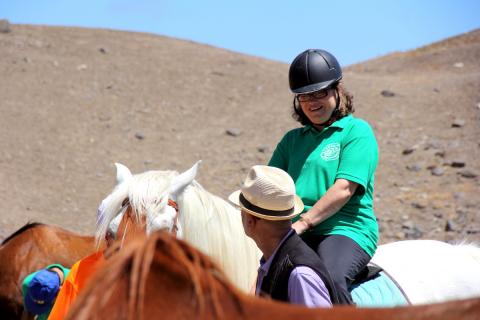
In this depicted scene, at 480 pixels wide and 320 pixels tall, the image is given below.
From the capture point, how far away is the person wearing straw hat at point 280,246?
8.93 ft

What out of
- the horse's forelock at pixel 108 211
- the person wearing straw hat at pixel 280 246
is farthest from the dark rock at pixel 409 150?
the horse's forelock at pixel 108 211

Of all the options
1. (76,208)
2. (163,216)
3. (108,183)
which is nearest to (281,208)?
(163,216)

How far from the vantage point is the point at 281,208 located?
2998 mm

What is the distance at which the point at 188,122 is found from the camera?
64.3 ft

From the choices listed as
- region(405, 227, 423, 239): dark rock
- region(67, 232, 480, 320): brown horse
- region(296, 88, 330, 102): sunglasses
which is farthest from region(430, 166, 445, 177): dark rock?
region(67, 232, 480, 320): brown horse

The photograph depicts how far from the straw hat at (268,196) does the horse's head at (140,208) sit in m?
0.49

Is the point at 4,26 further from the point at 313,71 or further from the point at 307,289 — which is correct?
the point at 307,289

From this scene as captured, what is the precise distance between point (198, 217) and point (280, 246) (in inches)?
33.5

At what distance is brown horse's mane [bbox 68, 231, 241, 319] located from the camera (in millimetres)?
1371

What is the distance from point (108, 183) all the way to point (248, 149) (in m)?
3.93

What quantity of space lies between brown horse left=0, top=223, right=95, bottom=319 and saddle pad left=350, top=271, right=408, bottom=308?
3.60 meters

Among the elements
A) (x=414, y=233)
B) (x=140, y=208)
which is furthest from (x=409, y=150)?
(x=140, y=208)

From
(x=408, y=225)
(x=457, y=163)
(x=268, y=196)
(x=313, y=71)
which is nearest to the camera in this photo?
(x=268, y=196)

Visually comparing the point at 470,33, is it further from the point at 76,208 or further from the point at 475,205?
the point at 76,208
